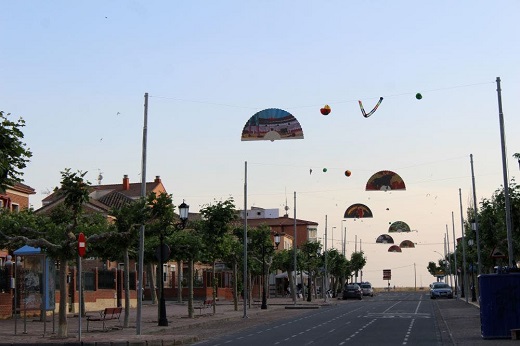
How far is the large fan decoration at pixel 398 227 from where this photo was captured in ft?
328

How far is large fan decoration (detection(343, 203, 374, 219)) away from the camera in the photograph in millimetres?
81944

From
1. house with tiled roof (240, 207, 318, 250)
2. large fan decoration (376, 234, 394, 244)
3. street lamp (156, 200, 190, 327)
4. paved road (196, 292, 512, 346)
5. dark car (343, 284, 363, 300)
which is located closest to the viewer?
paved road (196, 292, 512, 346)

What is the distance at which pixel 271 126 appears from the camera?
4184cm

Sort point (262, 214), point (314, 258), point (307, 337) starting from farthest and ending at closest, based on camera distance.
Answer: point (262, 214) < point (314, 258) < point (307, 337)

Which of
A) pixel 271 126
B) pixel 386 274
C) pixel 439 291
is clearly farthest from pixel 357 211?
pixel 386 274

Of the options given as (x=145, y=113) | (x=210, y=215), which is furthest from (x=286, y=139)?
(x=145, y=113)

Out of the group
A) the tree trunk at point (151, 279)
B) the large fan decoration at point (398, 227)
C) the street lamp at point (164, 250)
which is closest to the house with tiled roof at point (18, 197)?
the tree trunk at point (151, 279)

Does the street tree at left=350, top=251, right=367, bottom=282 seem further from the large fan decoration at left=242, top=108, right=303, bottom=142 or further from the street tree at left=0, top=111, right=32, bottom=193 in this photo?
the street tree at left=0, top=111, right=32, bottom=193

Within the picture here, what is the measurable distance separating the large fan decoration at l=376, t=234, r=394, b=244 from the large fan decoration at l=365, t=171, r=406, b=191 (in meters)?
59.7

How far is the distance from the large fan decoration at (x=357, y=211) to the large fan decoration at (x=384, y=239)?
32.4 m

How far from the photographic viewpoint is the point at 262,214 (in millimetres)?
155375

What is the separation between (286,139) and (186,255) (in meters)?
9.82

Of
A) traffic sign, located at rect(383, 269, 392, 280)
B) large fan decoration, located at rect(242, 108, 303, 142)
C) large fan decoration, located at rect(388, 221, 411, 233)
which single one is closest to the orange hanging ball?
large fan decoration, located at rect(242, 108, 303, 142)

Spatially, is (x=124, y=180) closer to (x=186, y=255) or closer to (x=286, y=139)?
(x=186, y=255)
